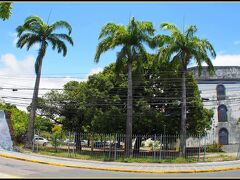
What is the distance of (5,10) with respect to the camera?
9.57 metres

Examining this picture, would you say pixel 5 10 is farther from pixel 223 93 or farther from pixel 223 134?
pixel 223 134

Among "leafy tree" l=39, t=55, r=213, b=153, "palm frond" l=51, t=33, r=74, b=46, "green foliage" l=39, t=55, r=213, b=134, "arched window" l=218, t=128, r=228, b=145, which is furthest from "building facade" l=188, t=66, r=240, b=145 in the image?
"palm frond" l=51, t=33, r=74, b=46

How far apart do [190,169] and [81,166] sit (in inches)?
238

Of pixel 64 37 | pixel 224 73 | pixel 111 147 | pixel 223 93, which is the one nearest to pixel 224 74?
pixel 224 73

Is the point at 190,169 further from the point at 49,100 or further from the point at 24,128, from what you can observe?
the point at 49,100

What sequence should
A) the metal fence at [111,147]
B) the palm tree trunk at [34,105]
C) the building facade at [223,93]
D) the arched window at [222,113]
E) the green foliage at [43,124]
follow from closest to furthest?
1. the metal fence at [111,147]
2. the palm tree trunk at [34,105]
3. the green foliage at [43,124]
4. the building facade at [223,93]
5. the arched window at [222,113]

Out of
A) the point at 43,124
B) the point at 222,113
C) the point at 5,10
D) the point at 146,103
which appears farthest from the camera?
the point at 222,113

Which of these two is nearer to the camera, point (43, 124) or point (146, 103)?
point (146, 103)

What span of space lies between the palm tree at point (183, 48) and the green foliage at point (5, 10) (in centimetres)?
2046

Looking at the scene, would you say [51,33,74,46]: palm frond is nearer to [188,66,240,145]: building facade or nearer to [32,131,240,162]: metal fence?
[32,131,240,162]: metal fence

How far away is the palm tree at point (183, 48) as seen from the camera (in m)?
29.6

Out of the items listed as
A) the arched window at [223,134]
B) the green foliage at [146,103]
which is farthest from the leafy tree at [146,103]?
the arched window at [223,134]

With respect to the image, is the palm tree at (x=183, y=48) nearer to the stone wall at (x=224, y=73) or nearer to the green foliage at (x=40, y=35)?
the green foliage at (x=40, y=35)

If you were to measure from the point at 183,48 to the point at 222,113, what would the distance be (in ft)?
72.1
